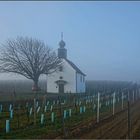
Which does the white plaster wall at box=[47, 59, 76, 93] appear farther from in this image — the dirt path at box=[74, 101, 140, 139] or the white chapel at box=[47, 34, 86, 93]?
the dirt path at box=[74, 101, 140, 139]

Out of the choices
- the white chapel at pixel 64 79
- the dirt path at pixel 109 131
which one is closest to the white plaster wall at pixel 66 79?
the white chapel at pixel 64 79

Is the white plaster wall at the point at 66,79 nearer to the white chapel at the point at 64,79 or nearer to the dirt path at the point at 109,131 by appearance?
the white chapel at the point at 64,79

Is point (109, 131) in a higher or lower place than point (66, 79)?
lower

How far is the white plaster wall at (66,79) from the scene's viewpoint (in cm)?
5812

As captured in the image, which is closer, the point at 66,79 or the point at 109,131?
the point at 109,131

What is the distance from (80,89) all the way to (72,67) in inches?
186

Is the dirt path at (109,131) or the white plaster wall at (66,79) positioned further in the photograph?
the white plaster wall at (66,79)

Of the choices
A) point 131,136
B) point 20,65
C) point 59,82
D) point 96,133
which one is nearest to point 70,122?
point 96,133

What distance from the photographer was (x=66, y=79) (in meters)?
58.3

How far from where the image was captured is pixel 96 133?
16.6 meters

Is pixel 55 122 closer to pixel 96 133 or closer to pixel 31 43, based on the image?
pixel 96 133

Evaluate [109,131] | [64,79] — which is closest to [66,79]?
[64,79]

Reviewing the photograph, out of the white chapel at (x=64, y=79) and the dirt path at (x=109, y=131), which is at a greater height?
the white chapel at (x=64, y=79)

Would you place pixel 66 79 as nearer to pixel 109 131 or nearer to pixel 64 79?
pixel 64 79
